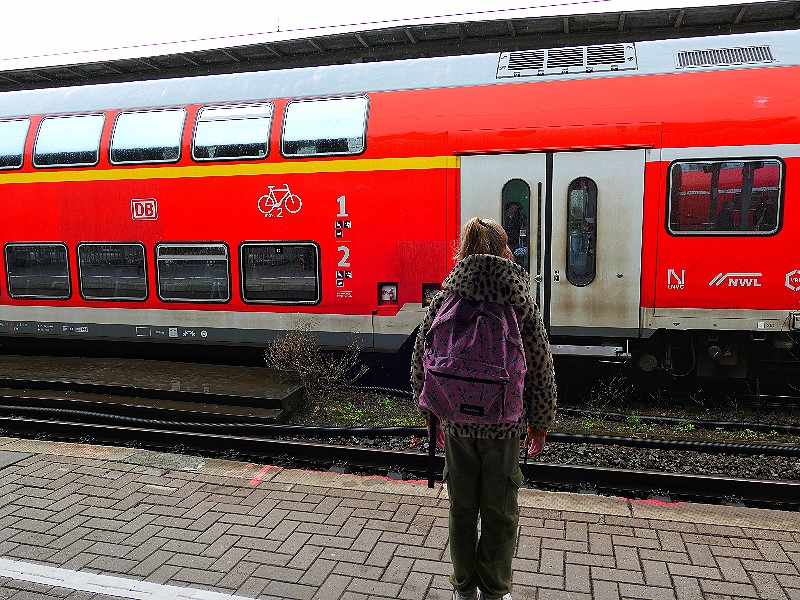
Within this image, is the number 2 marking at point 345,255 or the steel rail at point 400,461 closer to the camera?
the steel rail at point 400,461

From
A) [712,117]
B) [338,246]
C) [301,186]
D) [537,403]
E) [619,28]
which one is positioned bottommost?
[537,403]

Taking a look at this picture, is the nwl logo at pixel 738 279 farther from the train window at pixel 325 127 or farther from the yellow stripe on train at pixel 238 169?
the train window at pixel 325 127

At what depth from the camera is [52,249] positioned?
8055 millimetres

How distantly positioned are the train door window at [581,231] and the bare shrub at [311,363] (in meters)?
2.55

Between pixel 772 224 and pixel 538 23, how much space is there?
7809 millimetres

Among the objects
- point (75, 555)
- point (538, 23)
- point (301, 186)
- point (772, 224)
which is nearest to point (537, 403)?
point (75, 555)

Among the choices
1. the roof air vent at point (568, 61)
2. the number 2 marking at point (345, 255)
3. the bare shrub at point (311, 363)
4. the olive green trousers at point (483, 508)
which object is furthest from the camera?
the number 2 marking at point (345, 255)

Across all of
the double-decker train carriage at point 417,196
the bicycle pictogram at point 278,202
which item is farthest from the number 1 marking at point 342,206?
the bicycle pictogram at point 278,202

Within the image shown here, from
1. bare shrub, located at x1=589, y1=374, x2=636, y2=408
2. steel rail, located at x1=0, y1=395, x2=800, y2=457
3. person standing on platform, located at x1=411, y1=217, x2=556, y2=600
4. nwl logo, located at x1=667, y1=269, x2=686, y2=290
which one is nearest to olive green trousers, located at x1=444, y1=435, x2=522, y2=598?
person standing on platform, located at x1=411, y1=217, x2=556, y2=600

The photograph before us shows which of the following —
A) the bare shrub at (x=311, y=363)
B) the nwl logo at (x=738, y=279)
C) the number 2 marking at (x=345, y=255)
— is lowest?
the bare shrub at (x=311, y=363)

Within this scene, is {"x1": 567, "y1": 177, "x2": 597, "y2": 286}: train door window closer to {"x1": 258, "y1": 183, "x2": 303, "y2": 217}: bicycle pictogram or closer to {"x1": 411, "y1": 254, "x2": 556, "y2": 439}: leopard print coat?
{"x1": 258, "y1": 183, "x2": 303, "y2": 217}: bicycle pictogram

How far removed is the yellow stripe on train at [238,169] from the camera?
6.54m

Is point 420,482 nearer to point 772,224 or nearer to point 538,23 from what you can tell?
point 772,224

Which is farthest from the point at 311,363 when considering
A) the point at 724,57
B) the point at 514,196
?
the point at 724,57
